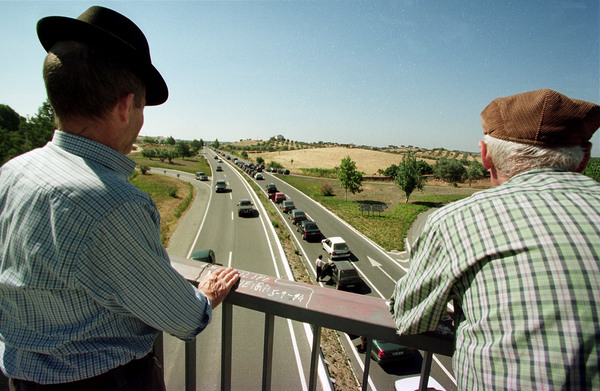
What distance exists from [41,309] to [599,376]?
6.04ft

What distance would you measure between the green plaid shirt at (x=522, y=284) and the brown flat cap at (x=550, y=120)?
0.52ft

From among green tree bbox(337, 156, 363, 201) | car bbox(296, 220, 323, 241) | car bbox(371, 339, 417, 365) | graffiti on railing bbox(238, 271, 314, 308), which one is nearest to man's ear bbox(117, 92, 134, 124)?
graffiti on railing bbox(238, 271, 314, 308)

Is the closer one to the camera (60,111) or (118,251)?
(118,251)

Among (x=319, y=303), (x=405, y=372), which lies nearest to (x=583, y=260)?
(x=319, y=303)

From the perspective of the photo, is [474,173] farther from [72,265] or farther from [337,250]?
[72,265]

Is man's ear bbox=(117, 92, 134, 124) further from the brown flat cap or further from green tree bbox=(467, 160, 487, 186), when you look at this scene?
green tree bbox=(467, 160, 487, 186)

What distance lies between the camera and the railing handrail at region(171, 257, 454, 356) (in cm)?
129

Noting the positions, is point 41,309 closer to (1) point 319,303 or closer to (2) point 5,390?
(1) point 319,303

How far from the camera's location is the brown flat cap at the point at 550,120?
120cm

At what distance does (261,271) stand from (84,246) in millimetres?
14709

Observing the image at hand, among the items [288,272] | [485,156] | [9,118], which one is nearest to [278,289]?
[485,156]

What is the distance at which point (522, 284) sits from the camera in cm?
97

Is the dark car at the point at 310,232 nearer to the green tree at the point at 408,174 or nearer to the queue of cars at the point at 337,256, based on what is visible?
the queue of cars at the point at 337,256

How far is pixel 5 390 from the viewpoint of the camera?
179cm
